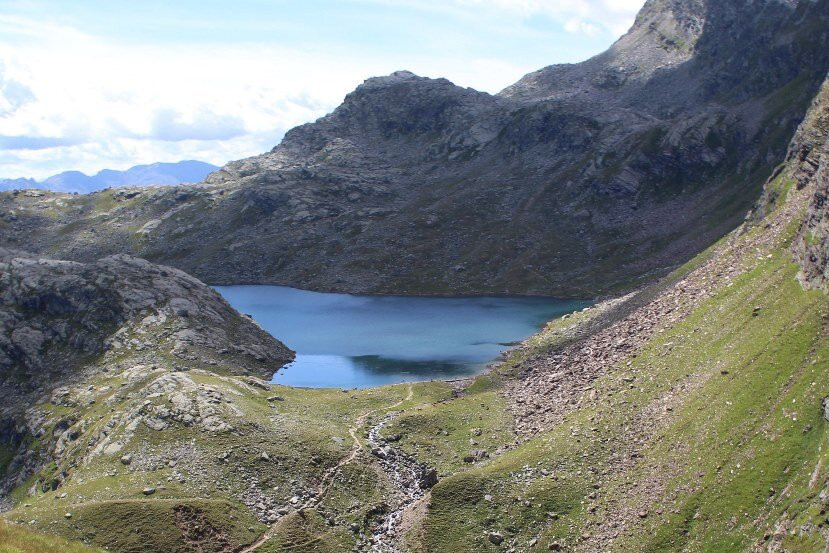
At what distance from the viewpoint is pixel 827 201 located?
56312 mm

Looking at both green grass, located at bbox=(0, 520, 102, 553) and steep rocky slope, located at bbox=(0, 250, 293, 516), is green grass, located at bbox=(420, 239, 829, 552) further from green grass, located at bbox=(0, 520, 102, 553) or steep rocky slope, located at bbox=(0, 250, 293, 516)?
steep rocky slope, located at bbox=(0, 250, 293, 516)

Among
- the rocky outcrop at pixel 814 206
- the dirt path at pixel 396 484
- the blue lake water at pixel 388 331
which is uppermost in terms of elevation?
the rocky outcrop at pixel 814 206

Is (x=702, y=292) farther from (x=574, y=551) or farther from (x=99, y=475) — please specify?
(x=99, y=475)

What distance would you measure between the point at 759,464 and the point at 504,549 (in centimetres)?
1776

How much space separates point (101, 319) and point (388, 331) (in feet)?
177

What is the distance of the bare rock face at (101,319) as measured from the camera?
281 ft

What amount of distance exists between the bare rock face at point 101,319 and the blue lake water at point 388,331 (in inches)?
449

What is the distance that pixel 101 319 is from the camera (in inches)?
3617

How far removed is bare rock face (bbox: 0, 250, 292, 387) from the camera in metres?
85.8

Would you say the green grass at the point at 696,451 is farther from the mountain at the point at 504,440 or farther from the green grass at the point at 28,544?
the green grass at the point at 28,544

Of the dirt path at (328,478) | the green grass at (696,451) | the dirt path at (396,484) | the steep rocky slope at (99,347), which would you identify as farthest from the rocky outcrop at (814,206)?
the steep rocky slope at (99,347)

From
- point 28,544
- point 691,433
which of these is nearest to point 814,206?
point 691,433

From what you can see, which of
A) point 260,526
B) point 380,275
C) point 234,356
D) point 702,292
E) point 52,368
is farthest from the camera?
point 380,275

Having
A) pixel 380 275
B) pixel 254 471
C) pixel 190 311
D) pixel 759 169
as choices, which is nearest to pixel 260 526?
pixel 254 471
